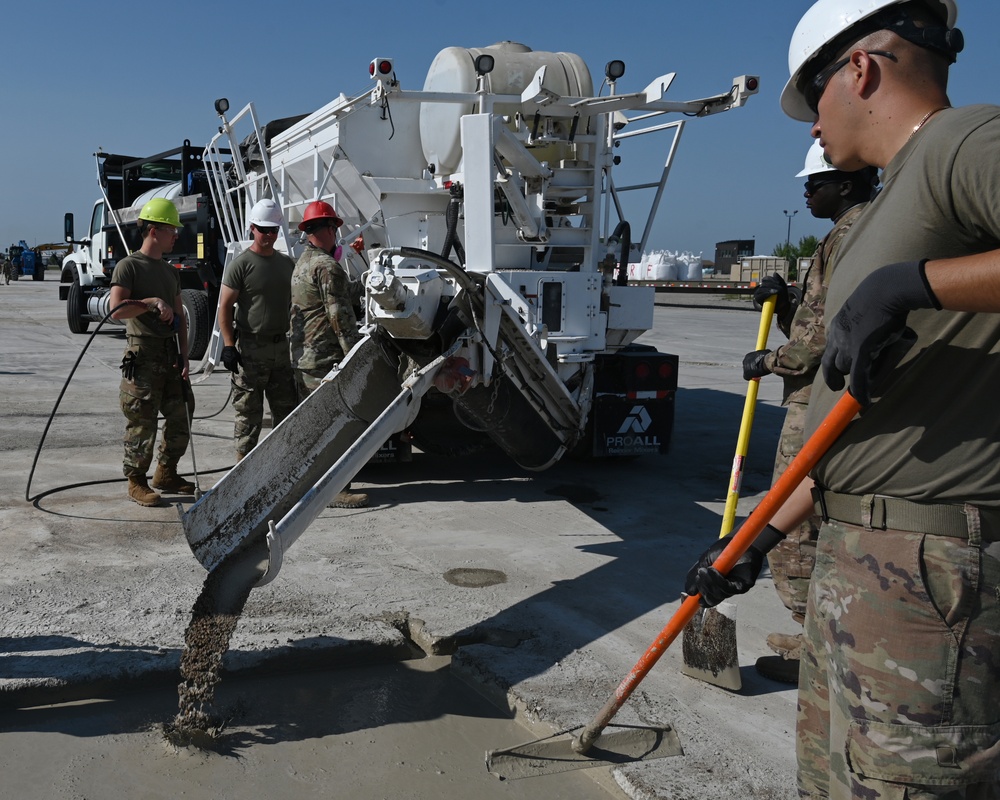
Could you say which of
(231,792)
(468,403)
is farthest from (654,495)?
(231,792)

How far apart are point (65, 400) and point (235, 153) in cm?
316

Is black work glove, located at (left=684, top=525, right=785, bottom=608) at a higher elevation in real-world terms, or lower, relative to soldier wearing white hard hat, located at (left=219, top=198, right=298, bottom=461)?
lower

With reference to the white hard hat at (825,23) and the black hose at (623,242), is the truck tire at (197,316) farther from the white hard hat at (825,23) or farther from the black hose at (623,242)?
the white hard hat at (825,23)

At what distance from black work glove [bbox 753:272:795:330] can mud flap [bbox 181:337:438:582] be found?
1.54 m

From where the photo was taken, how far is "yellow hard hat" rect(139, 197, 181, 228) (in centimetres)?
605

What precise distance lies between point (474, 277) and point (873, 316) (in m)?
3.82

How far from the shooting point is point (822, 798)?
216cm

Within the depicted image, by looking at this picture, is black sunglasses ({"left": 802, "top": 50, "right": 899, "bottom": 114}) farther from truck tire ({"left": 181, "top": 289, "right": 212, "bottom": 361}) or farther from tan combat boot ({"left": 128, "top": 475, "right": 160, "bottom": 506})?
truck tire ({"left": 181, "top": 289, "right": 212, "bottom": 361})

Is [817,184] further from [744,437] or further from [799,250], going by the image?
[799,250]

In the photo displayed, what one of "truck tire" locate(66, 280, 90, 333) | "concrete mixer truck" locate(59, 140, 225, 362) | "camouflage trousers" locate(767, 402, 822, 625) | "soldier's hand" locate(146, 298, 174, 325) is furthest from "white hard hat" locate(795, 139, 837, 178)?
"truck tire" locate(66, 280, 90, 333)

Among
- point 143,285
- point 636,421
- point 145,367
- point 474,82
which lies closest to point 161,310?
point 143,285

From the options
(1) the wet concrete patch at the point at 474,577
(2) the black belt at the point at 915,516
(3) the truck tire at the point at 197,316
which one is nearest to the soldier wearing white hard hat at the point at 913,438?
(2) the black belt at the point at 915,516

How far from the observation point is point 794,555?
3.76 meters

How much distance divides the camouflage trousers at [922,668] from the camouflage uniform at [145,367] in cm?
505
